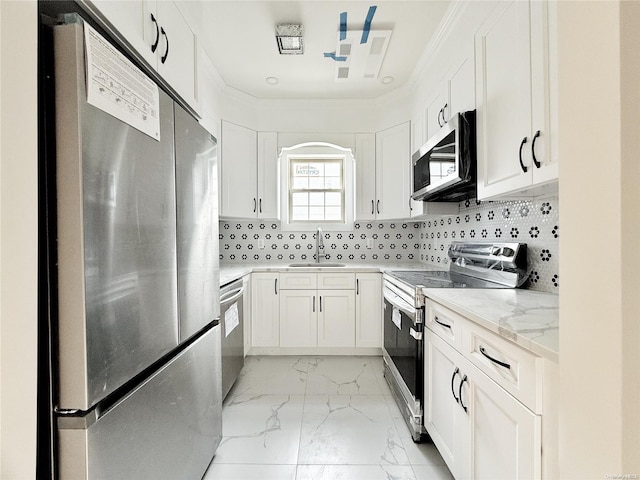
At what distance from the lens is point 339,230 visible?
334 centimetres

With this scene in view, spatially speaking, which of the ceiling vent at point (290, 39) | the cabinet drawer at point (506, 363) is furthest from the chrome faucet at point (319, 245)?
the cabinet drawer at point (506, 363)

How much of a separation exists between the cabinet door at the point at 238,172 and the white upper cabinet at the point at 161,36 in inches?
50.3

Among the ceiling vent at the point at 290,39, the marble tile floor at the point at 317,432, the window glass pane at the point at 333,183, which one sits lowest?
the marble tile floor at the point at 317,432

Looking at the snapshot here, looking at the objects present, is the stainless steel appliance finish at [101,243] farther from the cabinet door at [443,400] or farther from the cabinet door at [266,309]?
the cabinet door at [266,309]

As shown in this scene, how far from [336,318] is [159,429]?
1969 mm

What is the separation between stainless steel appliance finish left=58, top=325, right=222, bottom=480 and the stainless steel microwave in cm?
154

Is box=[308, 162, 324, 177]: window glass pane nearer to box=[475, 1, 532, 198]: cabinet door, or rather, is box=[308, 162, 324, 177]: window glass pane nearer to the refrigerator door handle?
the refrigerator door handle

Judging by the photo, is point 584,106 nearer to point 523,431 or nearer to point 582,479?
point 582,479

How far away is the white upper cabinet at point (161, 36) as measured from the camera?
920 millimetres

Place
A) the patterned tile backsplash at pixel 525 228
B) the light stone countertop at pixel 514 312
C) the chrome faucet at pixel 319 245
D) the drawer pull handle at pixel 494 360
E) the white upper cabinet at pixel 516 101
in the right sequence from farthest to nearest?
the chrome faucet at pixel 319 245, the patterned tile backsplash at pixel 525 228, the white upper cabinet at pixel 516 101, the drawer pull handle at pixel 494 360, the light stone countertop at pixel 514 312

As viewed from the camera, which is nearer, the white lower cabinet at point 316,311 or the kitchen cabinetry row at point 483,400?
the kitchen cabinetry row at point 483,400

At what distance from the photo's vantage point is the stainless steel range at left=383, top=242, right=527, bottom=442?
1595 mm

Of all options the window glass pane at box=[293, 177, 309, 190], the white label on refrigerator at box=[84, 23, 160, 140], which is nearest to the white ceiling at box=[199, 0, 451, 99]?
the window glass pane at box=[293, 177, 309, 190]

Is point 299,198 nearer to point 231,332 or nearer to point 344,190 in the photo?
point 344,190
